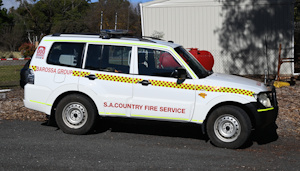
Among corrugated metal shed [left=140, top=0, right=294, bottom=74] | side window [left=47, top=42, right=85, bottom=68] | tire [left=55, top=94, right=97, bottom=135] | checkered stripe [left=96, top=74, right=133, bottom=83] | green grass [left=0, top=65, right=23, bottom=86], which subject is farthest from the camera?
corrugated metal shed [left=140, top=0, right=294, bottom=74]

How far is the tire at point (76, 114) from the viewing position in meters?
7.93

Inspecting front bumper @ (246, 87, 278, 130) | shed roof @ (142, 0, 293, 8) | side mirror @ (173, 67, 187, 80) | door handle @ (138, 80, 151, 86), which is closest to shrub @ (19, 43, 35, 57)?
shed roof @ (142, 0, 293, 8)

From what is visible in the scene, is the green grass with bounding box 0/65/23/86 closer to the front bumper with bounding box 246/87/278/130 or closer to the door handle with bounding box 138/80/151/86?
the door handle with bounding box 138/80/151/86

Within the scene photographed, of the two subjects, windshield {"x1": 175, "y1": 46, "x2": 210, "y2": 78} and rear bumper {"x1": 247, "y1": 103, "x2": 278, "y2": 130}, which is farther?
windshield {"x1": 175, "y1": 46, "x2": 210, "y2": 78}

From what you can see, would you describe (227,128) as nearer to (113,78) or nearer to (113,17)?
(113,78)

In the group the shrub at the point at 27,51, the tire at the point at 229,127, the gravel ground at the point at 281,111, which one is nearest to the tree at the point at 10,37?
the shrub at the point at 27,51

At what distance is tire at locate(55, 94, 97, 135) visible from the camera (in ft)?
26.0

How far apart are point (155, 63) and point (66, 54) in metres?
1.72

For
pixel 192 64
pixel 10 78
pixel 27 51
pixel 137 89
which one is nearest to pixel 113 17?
pixel 27 51

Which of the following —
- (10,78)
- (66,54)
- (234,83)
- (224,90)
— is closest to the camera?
(224,90)

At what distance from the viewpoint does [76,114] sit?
8.04 metres

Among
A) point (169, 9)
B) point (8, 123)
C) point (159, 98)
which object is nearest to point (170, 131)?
point (159, 98)

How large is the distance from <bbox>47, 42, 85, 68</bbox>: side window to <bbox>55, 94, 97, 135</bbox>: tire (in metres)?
0.64

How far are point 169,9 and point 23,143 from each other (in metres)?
12.9
